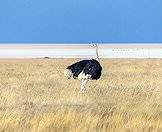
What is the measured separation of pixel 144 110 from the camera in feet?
42.2

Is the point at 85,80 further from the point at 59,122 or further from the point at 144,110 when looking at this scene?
the point at 59,122

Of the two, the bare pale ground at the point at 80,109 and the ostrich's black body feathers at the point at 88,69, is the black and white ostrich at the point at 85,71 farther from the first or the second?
the bare pale ground at the point at 80,109

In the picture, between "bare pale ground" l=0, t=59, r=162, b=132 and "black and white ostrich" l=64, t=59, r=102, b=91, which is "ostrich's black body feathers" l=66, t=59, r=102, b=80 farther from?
"bare pale ground" l=0, t=59, r=162, b=132

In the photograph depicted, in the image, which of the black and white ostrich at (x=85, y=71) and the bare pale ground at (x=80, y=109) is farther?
the black and white ostrich at (x=85, y=71)

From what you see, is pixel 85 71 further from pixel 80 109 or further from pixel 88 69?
pixel 80 109

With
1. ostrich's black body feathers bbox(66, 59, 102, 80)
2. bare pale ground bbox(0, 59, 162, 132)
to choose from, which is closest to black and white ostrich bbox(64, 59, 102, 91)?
ostrich's black body feathers bbox(66, 59, 102, 80)

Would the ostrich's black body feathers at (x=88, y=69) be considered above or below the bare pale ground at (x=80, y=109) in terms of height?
above

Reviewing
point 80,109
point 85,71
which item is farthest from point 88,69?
point 80,109

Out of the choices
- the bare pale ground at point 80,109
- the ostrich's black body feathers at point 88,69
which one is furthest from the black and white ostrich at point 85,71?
the bare pale ground at point 80,109

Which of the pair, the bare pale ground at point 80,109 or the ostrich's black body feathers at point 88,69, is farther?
the ostrich's black body feathers at point 88,69

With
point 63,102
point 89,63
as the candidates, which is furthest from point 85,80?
point 63,102

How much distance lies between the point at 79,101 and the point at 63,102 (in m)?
0.53

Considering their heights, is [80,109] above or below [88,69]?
below

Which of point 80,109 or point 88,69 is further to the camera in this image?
point 88,69
